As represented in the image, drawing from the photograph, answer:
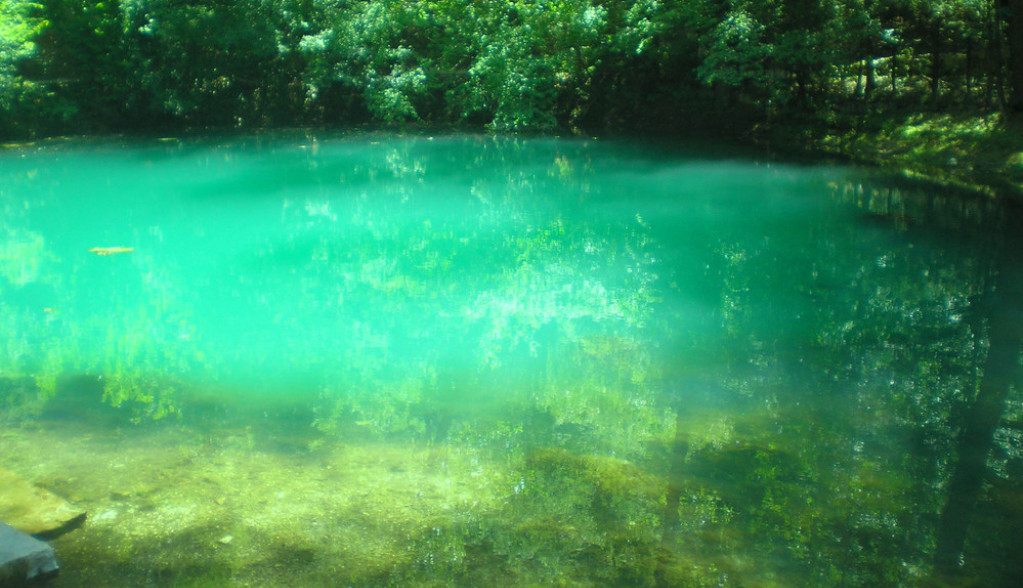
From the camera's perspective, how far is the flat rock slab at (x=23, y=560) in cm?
293

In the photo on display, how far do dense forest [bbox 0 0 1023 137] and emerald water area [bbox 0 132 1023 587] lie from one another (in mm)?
5885

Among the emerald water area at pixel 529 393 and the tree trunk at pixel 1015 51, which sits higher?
the tree trunk at pixel 1015 51

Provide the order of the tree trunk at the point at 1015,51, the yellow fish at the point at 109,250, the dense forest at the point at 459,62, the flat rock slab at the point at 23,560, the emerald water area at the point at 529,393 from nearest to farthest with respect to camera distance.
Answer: the flat rock slab at the point at 23,560, the emerald water area at the point at 529,393, the yellow fish at the point at 109,250, the tree trunk at the point at 1015,51, the dense forest at the point at 459,62

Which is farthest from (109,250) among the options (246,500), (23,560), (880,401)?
(880,401)

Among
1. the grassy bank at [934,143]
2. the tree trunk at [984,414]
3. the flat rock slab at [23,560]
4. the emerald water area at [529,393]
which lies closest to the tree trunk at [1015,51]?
the grassy bank at [934,143]

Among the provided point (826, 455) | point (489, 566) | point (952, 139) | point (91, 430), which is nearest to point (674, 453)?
point (826, 455)

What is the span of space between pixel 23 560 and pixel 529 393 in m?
2.89

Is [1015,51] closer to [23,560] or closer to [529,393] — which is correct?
[529,393]

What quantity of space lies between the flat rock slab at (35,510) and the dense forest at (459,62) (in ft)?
48.5

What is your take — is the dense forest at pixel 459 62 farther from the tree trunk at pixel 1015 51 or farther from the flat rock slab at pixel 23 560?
the flat rock slab at pixel 23 560

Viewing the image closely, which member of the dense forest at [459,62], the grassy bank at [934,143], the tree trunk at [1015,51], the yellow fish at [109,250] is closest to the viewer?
the yellow fish at [109,250]

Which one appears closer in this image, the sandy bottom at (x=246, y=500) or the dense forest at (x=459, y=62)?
the sandy bottom at (x=246, y=500)

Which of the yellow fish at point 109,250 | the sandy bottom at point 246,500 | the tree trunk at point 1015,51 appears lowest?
the sandy bottom at point 246,500

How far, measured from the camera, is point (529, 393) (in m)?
5.13
